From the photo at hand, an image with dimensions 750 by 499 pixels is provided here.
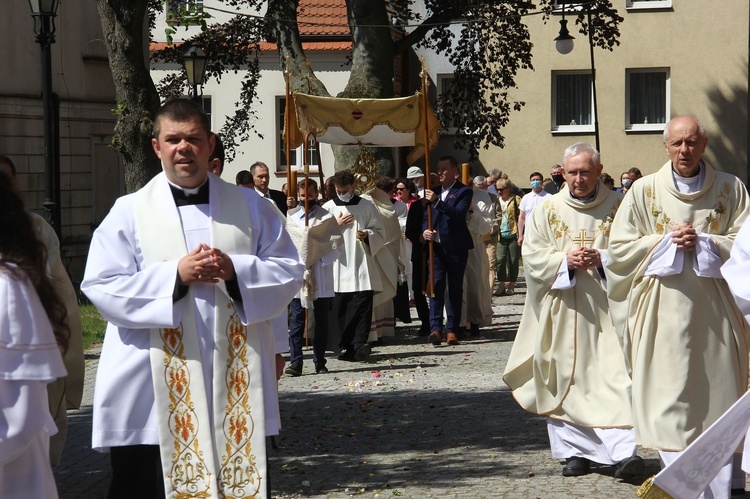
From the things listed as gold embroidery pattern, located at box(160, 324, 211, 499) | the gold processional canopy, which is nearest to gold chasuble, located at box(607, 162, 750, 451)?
gold embroidery pattern, located at box(160, 324, 211, 499)

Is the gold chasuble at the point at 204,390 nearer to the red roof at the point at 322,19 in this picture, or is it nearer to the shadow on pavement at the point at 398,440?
the shadow on pavement at the point at 398,440

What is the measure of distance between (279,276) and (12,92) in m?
20.6

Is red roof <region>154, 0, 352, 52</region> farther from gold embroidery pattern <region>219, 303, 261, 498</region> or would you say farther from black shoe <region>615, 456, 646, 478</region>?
gold embroidery pattern <region>219, 303, 261, 498</region>

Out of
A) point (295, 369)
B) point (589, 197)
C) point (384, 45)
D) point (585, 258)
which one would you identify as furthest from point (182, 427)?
point (384, 45)

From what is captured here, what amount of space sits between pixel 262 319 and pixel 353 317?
8.73 m

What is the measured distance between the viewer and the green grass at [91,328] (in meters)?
15.8

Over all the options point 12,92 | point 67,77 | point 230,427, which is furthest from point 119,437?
point 67,77

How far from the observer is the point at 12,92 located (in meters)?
24.7

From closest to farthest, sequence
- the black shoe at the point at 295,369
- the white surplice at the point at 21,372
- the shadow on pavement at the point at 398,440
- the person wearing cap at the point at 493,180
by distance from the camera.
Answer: the white surplice at the point at 21,372 → the shadow on pavement at the point at 398,440 → the black shoe at the point at 295,369 → the person wearing cap at the point at 493,180

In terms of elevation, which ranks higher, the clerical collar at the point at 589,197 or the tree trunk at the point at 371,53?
the tree trunk at the point at 371,53

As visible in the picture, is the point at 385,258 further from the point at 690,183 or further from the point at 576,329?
the point at 690,183

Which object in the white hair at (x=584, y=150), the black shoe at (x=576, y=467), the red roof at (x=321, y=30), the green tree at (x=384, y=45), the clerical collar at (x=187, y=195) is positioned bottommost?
the black shoe at (x=576, y=467)

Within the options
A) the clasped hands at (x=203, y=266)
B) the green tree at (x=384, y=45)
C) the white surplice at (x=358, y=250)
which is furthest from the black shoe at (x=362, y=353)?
the clasped hands at (x=203, y=266)

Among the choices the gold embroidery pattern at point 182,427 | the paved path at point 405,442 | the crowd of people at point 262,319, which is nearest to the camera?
the crowd of people at point 262,319
